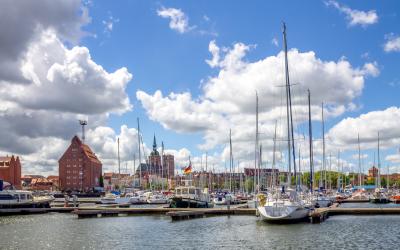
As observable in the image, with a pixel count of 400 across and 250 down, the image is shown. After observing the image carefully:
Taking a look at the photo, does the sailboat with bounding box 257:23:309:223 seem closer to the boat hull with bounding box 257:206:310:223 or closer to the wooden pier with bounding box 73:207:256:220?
the boat hull with bounding box 257:206:310:223

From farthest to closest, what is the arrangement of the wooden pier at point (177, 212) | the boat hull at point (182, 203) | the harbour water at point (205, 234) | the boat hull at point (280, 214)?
the boat hull at point (182, 203)
the wooden pier at point (177, 212)
the boat hull at point (280, 214)
the harbour water at point (205, 234)

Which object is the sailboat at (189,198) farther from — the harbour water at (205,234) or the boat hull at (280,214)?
the boat hull at (280,214)

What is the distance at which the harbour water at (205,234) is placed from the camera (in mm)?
40344

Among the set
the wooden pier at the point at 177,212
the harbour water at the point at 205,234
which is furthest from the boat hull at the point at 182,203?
the harbour water at the point at 205,234

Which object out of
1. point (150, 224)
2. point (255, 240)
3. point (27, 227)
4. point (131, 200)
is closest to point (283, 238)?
point (255, 240)

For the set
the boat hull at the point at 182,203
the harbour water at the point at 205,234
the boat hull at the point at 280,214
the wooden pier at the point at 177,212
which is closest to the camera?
the harbour water at the point at 205,234

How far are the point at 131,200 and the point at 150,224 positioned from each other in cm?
4790

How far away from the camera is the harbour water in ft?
132

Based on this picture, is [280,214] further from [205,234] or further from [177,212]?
[177,212]

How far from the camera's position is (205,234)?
47.2 m

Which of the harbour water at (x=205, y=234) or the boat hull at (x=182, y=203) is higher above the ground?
the boat hull at (x=182, y=203)

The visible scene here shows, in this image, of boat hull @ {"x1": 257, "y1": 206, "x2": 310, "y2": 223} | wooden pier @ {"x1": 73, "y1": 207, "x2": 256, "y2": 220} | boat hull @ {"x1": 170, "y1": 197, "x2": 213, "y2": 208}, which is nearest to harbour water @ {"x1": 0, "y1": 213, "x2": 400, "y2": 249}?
boat hull @ {"x1": 257, "y1": 206, "x2": 310, "y2": 223}

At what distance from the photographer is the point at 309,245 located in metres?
39.0

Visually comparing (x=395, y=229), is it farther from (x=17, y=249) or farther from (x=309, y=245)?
(x=17, y=249)
